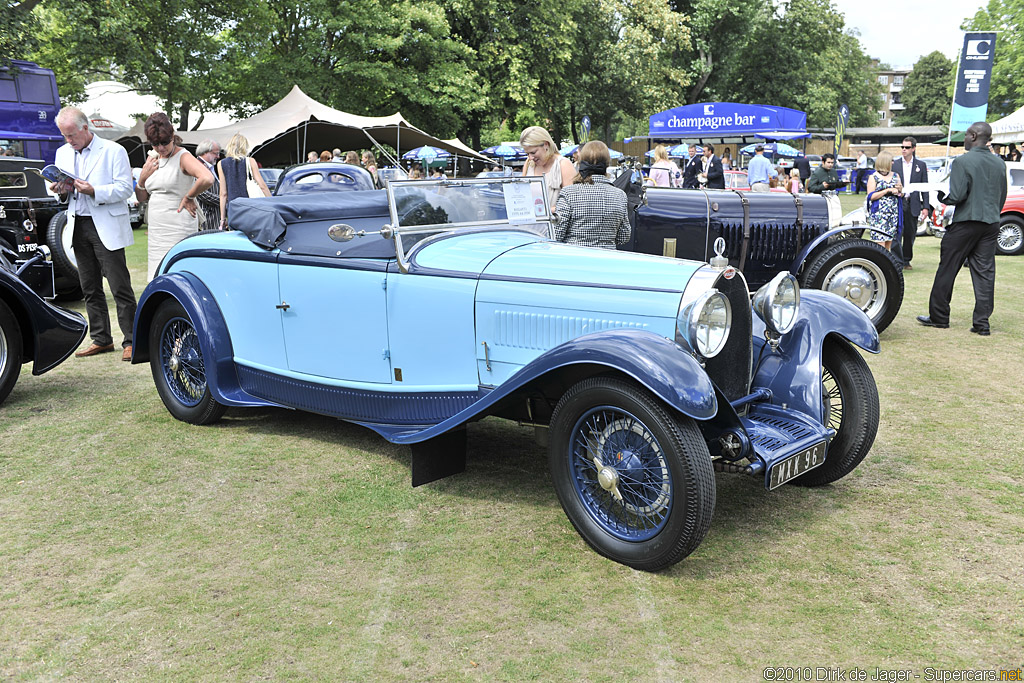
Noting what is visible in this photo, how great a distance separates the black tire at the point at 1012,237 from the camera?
1477 cm

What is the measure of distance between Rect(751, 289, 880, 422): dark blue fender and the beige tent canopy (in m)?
14.3

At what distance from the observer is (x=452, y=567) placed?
3.30m

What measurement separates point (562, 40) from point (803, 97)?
19.3 m

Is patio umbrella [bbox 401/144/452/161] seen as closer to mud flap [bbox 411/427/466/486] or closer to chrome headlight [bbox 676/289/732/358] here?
mud flap [bbox 411/427/466/486]

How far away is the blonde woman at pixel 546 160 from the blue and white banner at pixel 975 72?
1411 centimetres

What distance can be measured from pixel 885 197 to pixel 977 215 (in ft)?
10.2

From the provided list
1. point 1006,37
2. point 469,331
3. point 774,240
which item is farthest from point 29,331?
point 1006,37

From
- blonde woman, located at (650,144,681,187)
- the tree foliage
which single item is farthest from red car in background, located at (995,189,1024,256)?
the tree foliage

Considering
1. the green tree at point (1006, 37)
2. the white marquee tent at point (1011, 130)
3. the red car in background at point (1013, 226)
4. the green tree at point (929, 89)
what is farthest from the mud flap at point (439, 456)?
the green tree at point (929, 89)

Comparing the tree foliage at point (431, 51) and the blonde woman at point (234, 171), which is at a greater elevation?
the tree foliage at point (431, 51)

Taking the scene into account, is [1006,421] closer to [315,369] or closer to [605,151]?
[605,151]

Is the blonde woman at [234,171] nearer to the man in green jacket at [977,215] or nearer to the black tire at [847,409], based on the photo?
the black tire at [847,409]

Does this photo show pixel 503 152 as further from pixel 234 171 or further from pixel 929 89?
pixel 929 89

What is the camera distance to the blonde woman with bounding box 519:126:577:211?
6.42 metres
